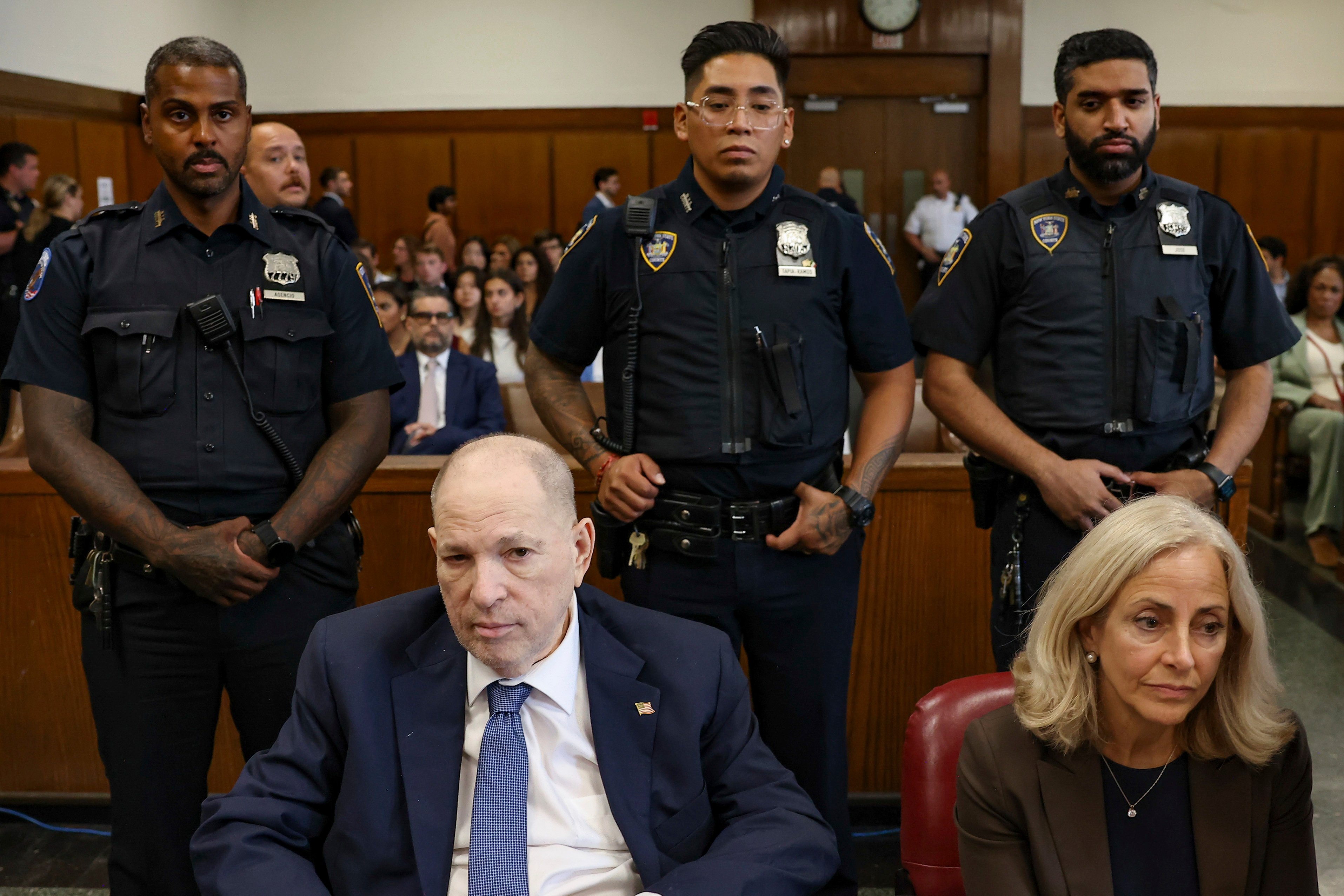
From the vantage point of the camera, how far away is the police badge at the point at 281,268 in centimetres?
228

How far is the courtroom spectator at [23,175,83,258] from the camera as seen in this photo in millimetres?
6348

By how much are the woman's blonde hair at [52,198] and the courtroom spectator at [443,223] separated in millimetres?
3355

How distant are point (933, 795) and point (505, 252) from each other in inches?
320

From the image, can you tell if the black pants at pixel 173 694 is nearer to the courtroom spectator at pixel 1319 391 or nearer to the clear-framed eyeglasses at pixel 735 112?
the clear-framed eyeglasses at pixel 735 112

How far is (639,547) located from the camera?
2.35 meters

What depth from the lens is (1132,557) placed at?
1.61 m

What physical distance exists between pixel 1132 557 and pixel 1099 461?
813mm

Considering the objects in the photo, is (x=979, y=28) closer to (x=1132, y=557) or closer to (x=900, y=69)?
(x=900, y=69)

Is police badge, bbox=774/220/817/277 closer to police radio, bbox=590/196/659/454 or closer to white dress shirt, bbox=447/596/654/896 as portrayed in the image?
police radio, bbox=590/196/659/454

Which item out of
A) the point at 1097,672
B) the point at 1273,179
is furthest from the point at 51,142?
the point at 1273,179

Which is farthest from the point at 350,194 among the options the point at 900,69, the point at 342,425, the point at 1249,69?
the point at 342,425

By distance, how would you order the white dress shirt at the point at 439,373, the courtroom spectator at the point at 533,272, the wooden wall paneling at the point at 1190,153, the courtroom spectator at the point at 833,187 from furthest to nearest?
the wooden wall paneling at the point at 1190,153, the courtroom spectator at the point at 833,187, the courtroom spectator at the point at 533,272, the white dress shirt at the point at 439,373

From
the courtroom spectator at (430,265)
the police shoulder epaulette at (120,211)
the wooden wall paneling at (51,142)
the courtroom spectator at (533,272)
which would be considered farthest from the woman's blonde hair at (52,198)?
the police shoulder epaulette at (120,211)

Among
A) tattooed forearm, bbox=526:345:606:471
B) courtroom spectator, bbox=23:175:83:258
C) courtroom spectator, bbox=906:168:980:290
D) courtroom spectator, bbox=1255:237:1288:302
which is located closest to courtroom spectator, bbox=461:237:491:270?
courtroom spectator, bbox=23:175:83:258
